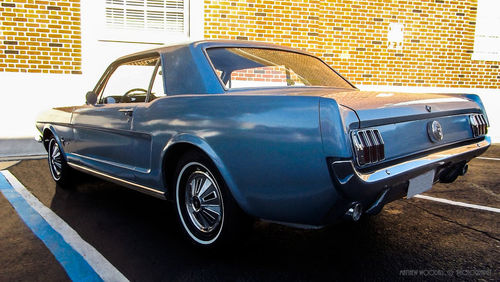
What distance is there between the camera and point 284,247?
2797mm

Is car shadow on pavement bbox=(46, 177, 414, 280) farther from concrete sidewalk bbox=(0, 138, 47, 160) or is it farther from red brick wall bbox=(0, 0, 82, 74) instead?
red brick wall bbox=(0, 0, 82, 74)

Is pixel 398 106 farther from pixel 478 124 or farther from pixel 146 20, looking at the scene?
pixel 146 20

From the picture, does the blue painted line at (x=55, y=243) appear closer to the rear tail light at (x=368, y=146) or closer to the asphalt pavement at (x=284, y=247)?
the asphalt pavement at (x=284, y=247)

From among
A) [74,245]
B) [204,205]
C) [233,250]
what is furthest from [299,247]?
[74,245]

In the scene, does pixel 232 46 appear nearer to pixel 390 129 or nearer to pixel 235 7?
pixel 390 129

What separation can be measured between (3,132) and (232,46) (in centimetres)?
615

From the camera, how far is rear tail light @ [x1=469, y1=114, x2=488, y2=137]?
2977 mm

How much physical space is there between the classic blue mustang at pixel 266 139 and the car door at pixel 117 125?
0.02m

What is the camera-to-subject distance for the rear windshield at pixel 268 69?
9.93 feet

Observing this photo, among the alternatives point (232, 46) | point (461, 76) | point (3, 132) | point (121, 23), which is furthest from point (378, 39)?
point (3, 132)

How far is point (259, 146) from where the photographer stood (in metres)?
2.22

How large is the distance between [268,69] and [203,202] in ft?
4.22

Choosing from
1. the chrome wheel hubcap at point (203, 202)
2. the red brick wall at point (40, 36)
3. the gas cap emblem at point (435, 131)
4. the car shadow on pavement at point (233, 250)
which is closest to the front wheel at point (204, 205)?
the chrome wheel hubcap at point (203, 202)

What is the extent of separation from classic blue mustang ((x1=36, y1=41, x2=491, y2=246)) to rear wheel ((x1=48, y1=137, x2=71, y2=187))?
995 millimetres
